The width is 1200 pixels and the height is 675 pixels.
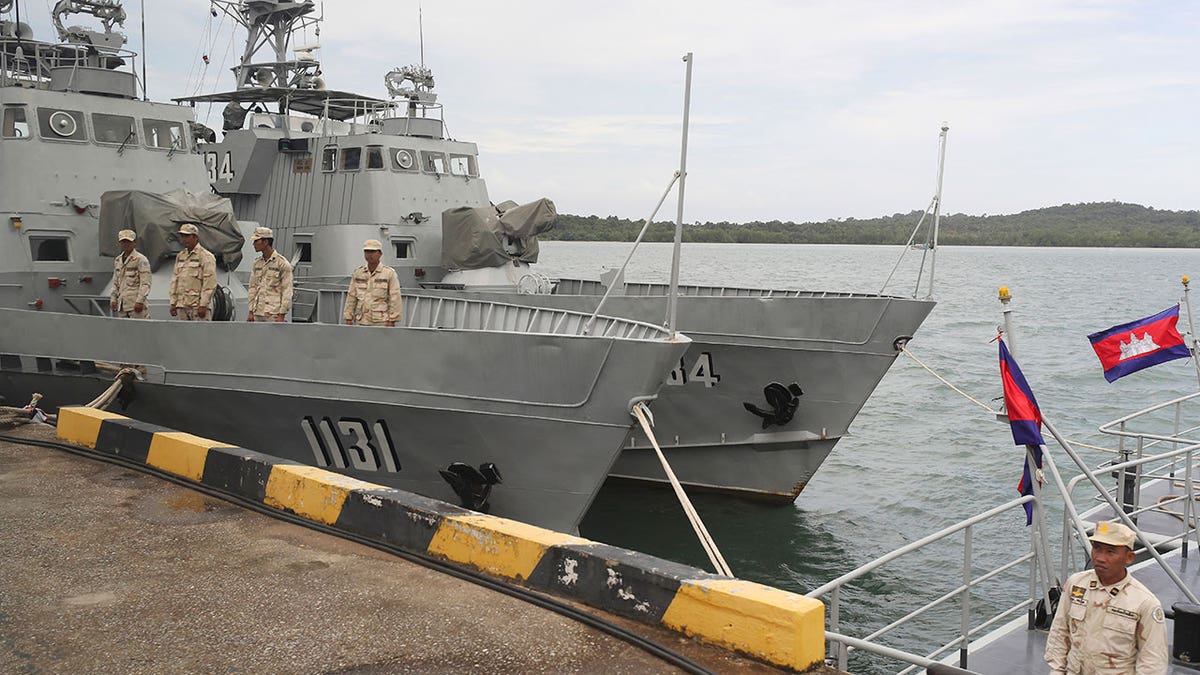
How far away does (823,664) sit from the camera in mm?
4324

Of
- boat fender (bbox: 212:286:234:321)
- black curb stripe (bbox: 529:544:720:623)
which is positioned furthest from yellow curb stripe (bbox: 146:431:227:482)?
boat fender (bbox: 212:286:234:321)

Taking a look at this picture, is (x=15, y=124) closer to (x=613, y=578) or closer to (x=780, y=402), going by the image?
(x=780, y=402)

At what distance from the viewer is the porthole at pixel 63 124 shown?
11836 mm

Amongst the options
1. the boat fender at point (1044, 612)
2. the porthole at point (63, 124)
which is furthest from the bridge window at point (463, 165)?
the boat fender at point (1044, 612)

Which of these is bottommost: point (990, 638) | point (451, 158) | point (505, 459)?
point (990, 638)

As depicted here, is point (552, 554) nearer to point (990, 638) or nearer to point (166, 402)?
point (990, 638)

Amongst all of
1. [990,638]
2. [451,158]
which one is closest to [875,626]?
[990,638]

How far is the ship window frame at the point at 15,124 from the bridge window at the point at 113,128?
71 cm

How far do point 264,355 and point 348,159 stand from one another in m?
6.89

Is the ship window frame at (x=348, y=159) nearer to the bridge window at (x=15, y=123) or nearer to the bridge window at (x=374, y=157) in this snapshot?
the bridge window at (x=374, y=157)

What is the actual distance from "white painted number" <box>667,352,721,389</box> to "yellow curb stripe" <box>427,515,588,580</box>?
708 cm

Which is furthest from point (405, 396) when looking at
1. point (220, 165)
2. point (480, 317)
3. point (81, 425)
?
point (220, 165)

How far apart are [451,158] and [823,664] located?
13.1m

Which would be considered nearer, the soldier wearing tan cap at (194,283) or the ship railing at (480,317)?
the ship railing at (480,317)
